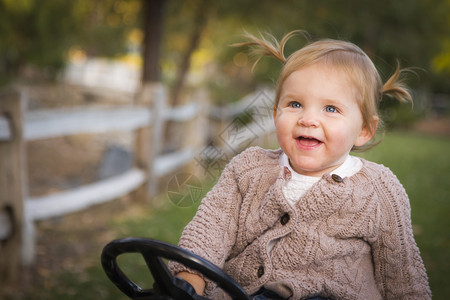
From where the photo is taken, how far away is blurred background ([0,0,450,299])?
12.0 ft

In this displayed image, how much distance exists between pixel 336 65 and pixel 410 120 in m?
19.0

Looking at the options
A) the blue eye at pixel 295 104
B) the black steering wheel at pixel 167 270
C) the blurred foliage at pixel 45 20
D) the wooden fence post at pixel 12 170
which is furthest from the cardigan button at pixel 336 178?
the blurred foliage at pixel 45 20

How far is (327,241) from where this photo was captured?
1679mm

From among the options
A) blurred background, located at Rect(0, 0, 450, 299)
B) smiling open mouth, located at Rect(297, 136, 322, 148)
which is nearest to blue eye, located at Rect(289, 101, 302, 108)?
Result: smiling open mouth, located at Rect(297, 136, 322, 148)

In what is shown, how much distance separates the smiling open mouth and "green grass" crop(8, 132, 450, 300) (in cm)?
106

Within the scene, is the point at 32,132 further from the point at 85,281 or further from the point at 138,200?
the point at 138,200

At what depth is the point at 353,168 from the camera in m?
1.80

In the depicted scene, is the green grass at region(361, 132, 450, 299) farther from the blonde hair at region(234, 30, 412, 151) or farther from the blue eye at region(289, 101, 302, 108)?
the blue eye at region(289, 101, 302, 108)

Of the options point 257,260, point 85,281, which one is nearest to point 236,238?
point 257,260

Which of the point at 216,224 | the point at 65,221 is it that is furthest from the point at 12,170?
the point at 216,224

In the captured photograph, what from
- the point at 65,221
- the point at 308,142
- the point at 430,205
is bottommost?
the point at 65,221

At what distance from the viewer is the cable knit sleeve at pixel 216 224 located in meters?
1.74

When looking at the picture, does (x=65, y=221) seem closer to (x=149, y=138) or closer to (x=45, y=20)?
(x=149, y=138)

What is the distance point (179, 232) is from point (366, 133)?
3.53m
